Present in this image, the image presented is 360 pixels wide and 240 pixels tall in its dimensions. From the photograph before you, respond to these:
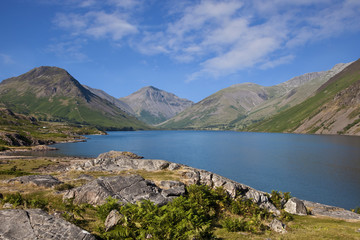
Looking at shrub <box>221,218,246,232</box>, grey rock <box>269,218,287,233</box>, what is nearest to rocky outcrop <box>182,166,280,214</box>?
grey rock <box>269,218,287,233</box>

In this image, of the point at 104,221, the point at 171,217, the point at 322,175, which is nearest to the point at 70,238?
the point at 104,221

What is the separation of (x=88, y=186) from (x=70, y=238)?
13913mm

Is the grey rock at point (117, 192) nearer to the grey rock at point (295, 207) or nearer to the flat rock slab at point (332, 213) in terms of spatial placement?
the grey rock at point (295, 207)

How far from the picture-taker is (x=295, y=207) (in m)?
34.8

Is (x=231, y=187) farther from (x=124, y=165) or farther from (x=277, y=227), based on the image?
(x=124, y=165)

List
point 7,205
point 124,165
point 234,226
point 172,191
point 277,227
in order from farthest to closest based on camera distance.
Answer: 1. point 124,165
2. point 172,191
3. point 277,227
4. point 234,226
5. point 7,205

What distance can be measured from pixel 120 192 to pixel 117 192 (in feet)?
1.15

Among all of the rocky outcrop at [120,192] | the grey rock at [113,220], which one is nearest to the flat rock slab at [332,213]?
the rocky outcrop at [120,192]

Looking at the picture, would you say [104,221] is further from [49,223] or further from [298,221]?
[298,221]

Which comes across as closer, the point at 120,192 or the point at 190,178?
the point at 120,192

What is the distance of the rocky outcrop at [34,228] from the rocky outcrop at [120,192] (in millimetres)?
10238

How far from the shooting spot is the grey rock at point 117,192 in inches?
967

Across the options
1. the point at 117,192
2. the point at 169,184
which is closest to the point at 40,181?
the point at 117,192

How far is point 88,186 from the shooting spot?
1030 inches
